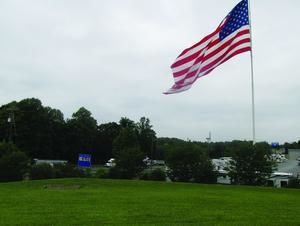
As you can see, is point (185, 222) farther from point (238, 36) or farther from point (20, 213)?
point (238, 36)

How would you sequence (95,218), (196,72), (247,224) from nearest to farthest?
1. (247,224)
2. (95,218)
3. (196,72)

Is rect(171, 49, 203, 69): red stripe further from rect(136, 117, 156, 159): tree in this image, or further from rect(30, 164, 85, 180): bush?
rect(136, 117, 156, 159): tree

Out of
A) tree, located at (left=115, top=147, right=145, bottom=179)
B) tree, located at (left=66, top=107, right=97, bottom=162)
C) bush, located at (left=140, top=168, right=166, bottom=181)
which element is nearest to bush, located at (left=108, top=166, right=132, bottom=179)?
tree, located at (left=115, top=147, right=145, bottom=179)

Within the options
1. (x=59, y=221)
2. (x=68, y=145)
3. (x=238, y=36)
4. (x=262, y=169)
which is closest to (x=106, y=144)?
(x=68, y=145)

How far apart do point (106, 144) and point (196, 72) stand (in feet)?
274

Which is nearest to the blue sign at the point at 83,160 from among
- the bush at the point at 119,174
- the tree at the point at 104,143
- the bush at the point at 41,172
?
the bush at the point at 41,172

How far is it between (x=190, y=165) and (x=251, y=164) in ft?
17.6

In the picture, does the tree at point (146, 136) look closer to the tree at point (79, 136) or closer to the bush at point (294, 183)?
the tree at point (79, 136)

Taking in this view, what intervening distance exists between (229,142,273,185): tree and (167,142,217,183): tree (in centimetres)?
325

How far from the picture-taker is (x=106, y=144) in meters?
99.1

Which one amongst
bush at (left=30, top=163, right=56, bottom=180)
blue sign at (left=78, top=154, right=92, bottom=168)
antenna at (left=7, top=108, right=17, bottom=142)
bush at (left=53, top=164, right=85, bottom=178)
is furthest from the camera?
antenna at (left=7, top=108, right=17, bottom=142)

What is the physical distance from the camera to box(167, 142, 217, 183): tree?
32.1 m

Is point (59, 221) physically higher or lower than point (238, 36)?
lower

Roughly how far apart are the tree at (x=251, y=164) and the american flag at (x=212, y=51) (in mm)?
12207
